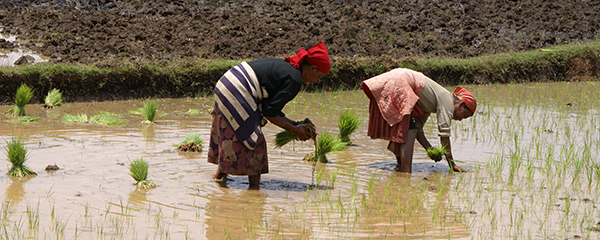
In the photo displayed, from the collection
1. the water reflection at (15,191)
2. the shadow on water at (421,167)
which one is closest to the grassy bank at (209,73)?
the water reflection at (15,191)

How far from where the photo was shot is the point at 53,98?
23.6 ft

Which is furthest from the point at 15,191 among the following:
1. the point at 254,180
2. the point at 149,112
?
the point at 149,112

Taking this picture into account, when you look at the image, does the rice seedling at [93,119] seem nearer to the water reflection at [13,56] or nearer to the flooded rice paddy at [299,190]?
the flooded rice paddy at [299,190]

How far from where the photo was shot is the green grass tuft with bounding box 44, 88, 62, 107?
23.5 feet

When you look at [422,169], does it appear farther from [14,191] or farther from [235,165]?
[14,191]

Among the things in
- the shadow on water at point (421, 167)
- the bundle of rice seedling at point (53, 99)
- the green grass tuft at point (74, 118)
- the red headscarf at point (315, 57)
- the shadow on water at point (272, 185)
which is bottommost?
the shadow on water at point (272, 185)

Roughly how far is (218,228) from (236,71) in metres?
1.23

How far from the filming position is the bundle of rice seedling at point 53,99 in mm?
7130

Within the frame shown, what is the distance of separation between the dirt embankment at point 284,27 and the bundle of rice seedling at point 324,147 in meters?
4.65

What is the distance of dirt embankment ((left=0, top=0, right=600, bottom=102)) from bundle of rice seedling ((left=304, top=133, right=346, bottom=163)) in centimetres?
465

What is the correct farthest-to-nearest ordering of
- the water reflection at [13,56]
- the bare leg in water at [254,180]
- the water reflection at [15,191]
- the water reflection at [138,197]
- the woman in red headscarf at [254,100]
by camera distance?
1. the water reflection at [13,56]
2. the bare leg in water at [254,180]
3. the woman in red headscarf at [254,100]
4. the water reflection at [138,197]
5. the water reflection at [15,191]

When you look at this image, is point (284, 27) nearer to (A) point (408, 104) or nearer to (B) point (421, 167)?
(B) point (421, 167)

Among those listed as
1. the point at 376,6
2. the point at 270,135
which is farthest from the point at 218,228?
the point at 376,6

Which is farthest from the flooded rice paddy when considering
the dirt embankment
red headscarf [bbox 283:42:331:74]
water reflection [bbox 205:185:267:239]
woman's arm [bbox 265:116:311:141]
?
the dirt embankment
